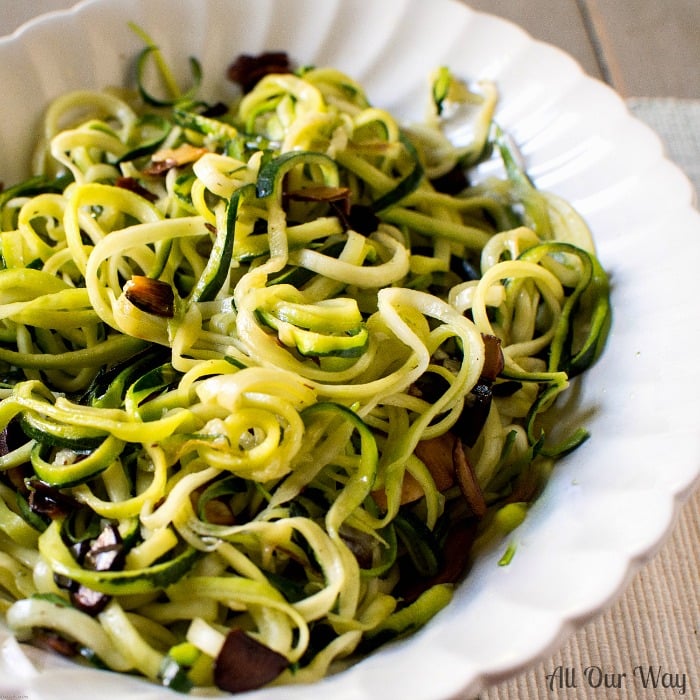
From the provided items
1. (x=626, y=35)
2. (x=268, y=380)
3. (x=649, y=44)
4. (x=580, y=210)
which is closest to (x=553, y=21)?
(x=626, y=35)

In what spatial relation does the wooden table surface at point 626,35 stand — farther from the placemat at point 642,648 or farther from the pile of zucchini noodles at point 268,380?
the placemat at point 642,648

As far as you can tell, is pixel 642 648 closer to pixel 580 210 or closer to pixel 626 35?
pixel 580 210

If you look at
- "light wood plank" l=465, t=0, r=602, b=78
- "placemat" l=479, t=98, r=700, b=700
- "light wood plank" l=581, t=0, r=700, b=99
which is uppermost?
"light wood plank" l=465, t=0, r=602, b=78

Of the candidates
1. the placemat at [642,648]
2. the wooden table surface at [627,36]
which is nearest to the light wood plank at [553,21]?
the wooden table surface at [627,36]

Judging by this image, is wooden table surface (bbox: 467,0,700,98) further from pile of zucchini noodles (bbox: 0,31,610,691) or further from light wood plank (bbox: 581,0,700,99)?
pile of zucchini noodles (bbox: 0,31,610,691)

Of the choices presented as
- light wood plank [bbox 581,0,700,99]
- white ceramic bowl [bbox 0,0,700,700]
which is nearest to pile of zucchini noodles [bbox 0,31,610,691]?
white ceramic bowl [bbox 0,0,700,700]
